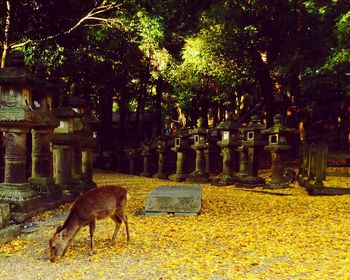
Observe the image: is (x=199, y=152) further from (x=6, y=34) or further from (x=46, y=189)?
(x=6, y=34)

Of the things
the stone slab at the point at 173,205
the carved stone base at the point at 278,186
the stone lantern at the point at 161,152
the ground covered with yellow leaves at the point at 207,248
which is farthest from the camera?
the stone lantern at the point at 161,152

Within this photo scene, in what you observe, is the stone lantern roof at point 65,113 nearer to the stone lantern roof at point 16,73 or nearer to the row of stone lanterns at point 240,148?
the stone lantern roof at point 16,73

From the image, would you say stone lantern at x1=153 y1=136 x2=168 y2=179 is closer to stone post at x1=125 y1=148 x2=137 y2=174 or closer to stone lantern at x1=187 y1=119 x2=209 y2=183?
stone lantern at x1=187 y1=119 x2=209 y2=183

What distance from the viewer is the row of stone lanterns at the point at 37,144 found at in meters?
9.34

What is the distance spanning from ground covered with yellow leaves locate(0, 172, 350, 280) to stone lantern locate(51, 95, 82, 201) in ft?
5.16

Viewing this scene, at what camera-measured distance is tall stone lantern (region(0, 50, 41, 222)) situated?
9273mm

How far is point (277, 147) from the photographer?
1453 cm

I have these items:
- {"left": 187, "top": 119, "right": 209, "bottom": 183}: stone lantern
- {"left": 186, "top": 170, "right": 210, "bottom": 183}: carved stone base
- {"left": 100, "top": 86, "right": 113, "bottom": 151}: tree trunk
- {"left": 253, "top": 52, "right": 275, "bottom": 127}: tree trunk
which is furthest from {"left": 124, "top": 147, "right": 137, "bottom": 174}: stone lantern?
{"left": 253, "top": 52, "right": 275, "bottom": 127}: tree trunk

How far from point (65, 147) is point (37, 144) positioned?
0.88 m

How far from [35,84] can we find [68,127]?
2.31 m

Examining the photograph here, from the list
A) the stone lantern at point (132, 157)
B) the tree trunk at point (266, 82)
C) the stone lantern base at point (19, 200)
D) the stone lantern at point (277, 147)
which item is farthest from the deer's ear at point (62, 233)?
the stone lantern at point (132, 157)

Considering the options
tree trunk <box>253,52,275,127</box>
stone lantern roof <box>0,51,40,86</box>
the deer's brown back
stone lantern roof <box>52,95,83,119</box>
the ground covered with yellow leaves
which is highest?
tree trunk <box>253,52,275,127</box>

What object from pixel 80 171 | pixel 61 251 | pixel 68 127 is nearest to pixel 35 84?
pixel 68 127

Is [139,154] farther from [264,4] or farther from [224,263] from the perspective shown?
[224,263]
